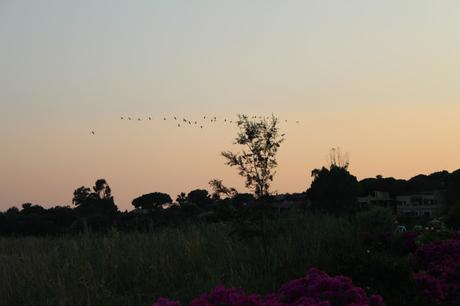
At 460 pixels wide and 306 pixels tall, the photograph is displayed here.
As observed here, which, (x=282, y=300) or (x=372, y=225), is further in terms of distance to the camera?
(x=372, y=225)

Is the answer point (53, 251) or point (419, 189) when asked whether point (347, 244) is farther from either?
point (419, 189)

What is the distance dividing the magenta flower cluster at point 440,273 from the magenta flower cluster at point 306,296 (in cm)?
230

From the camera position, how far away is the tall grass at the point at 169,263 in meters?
8.44

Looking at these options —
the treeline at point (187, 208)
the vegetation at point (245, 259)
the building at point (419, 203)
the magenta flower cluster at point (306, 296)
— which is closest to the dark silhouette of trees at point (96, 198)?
the treeline at point (187, 208)

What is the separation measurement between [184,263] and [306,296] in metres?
5.32

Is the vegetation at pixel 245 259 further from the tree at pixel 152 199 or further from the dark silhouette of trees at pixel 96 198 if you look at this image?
the tree at pixel 152 199

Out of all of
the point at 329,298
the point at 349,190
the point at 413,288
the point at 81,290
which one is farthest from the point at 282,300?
the point at 349,190

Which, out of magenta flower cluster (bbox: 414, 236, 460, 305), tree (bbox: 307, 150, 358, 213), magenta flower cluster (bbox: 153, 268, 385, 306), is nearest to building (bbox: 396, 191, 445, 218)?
tree (bbox: 307, 150, 358, 213)

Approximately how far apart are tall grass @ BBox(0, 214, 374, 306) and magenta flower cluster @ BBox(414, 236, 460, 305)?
49.1 inches

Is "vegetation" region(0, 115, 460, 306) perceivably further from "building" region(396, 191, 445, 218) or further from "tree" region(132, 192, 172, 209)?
"building" region(396, 191, 445, 218)

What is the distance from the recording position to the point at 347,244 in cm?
1068

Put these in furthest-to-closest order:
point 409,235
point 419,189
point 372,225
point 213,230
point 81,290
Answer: point 419,189, point 372,225, point 213,230, point 409,235, point 81,290

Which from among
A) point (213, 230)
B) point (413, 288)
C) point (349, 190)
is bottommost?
point (413, 288)

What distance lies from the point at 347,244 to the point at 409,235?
1.32 m
